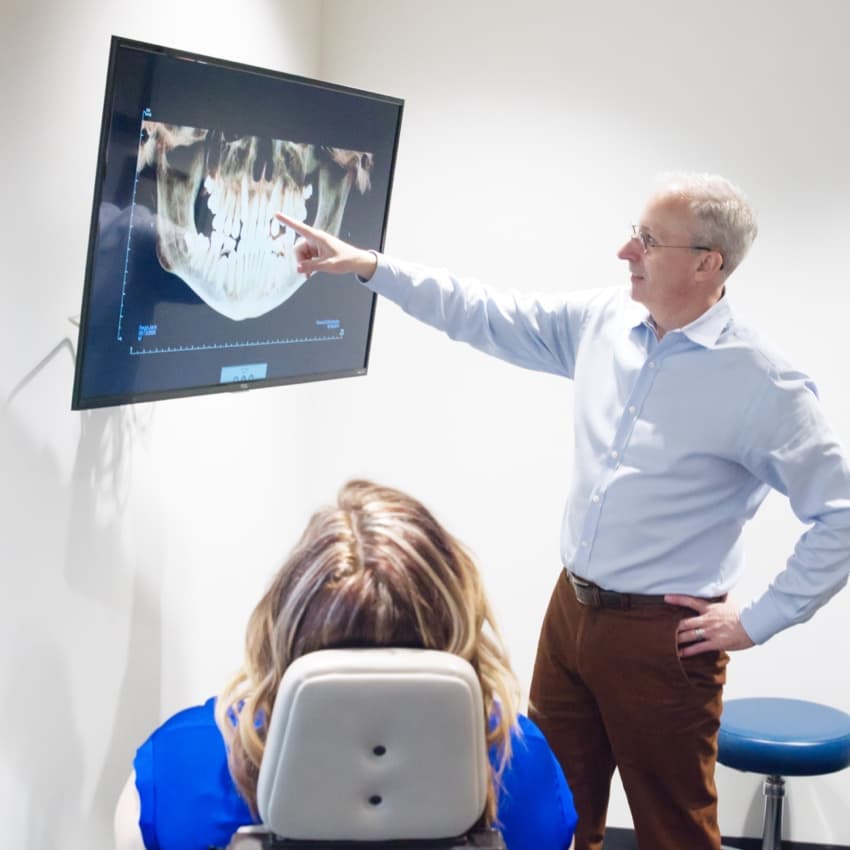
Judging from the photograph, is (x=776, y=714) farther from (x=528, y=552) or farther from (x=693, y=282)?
(x=693, y=282)

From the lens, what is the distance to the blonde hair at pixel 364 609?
1280mm

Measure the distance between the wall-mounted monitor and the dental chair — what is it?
84cm

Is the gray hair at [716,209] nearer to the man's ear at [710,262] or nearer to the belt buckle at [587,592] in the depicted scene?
the man's ear at [710,262]

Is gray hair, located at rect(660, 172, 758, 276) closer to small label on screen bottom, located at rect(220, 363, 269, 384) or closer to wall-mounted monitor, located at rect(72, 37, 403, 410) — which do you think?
wall-mounted monitor, located at rect(72, 37, 403, 410)

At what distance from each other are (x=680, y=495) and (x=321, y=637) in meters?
1.28

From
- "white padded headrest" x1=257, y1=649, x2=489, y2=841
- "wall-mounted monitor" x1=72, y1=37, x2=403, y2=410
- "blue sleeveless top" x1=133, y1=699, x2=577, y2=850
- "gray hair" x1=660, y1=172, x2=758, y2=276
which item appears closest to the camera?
"white padded headrest" x1=257, y1=649, x2=489, y2=841

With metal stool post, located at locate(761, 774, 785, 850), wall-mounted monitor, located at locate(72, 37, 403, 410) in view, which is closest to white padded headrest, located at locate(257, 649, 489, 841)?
wall-mounted monitor, located at locate(72, 37, 403, 410)

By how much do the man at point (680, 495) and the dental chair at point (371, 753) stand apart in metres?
1.19

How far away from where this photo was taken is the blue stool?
309 cm

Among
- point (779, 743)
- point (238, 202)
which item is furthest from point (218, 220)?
point (779, 743)

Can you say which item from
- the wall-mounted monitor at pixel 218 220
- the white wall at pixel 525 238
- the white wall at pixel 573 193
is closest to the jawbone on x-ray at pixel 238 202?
the wall-mounted monitor at pixel 218 220

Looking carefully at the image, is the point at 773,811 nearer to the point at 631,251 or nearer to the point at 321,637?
the point at 631,251

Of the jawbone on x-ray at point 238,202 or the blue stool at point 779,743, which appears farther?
the blue stool at point 779,743

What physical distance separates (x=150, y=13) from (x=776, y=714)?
238cm
